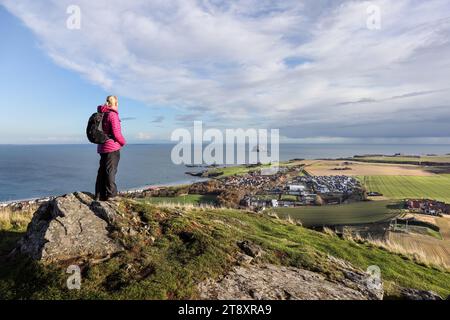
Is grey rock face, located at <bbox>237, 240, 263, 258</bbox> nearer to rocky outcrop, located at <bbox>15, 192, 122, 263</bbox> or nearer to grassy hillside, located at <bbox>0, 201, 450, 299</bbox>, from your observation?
grassy hillside, located at <bbox>0, 201, 450, 299</bbox>

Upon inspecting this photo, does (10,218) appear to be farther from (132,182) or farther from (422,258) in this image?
(132,182)

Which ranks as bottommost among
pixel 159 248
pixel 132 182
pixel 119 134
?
pixel 132 182

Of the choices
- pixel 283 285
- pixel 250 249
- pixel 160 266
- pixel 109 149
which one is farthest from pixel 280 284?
pixel 109 149

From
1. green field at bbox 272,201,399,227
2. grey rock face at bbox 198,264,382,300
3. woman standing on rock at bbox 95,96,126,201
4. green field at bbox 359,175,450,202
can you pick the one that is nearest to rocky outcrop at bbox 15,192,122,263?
woman standing on rock at bbox 95,96,126,201

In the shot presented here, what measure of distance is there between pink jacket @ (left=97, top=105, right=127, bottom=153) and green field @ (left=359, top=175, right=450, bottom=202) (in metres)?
42.2

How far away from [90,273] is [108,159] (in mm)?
3563

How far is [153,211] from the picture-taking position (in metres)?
9.08

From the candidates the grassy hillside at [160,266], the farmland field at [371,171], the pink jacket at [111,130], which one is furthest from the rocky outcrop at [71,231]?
the farmland field at [371,171]

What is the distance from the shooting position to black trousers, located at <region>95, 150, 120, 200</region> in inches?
338

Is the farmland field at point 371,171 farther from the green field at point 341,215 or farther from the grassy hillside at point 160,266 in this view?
the grassy hillside at point 160,266

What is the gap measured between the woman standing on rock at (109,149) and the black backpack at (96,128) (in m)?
0.13

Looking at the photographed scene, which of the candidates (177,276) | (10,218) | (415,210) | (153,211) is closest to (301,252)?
(177,276)

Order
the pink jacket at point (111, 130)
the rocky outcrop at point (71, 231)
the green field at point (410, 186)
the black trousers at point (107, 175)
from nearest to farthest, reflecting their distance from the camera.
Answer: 1. the rocky outcrop at point (71, 231)
2. the pink jacket at point (111, 130)
3. the black trousers at point (107, 175)
4. the green field at point (410, 186)

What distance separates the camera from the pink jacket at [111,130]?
8.21 m
